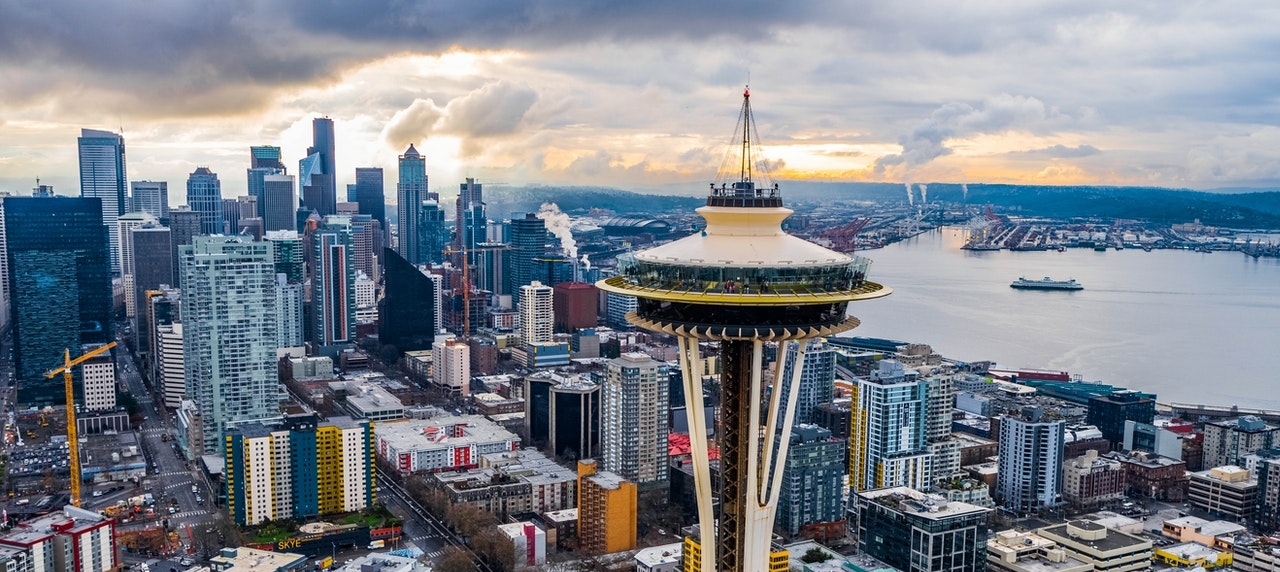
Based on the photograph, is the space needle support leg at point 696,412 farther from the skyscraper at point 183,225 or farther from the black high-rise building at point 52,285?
the skyscraper at point 183,225

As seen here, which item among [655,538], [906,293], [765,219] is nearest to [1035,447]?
[655,538]

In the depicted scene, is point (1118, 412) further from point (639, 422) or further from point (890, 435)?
point (639, 422)

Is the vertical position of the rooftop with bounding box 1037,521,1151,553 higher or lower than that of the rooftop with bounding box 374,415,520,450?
higher

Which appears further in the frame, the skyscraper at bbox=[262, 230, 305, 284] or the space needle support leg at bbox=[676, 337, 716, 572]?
the skyscraper at bbox=[262, 230, 305, 284]

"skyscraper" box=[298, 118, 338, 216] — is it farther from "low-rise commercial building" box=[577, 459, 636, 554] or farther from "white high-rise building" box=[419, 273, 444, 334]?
"low-rise commercial building" box=[577, 459, 636, 554]

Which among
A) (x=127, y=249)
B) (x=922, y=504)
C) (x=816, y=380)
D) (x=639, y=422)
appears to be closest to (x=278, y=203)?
(x=127, y=249)

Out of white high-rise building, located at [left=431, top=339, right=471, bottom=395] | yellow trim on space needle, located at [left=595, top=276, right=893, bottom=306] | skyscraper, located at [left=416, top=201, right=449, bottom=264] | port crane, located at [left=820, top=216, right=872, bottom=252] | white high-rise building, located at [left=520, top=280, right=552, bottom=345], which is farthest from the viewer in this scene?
skyscraper, located at [left=416, top=201, right=449, bottom=264]

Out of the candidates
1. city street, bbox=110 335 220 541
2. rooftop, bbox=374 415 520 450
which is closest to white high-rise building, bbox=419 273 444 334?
city street, bbox=110 335 220 541
